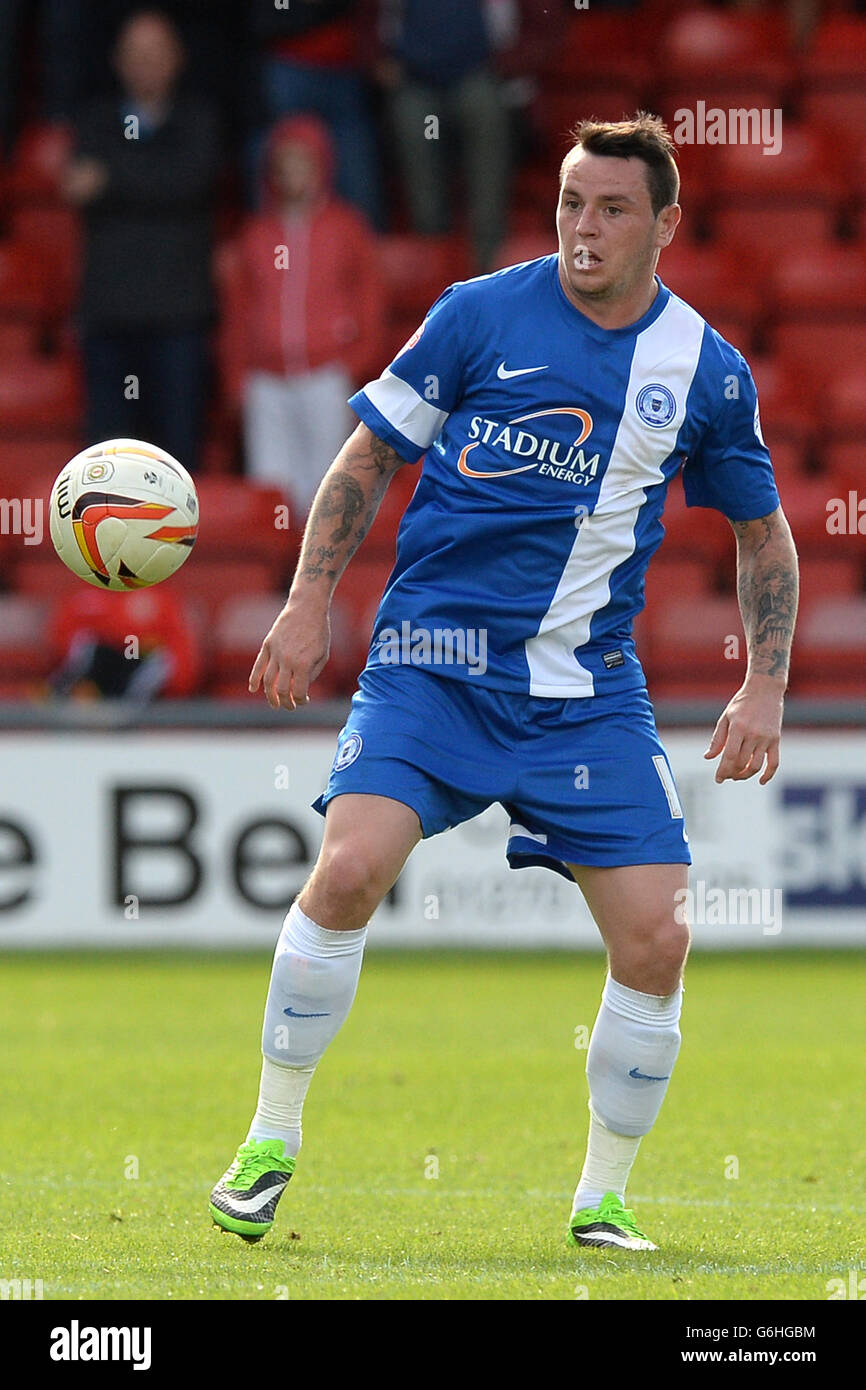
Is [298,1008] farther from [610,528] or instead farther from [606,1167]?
[610,528]

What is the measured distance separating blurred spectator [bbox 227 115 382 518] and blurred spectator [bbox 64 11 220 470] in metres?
0.32

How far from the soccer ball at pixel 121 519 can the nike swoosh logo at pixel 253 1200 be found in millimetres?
1489

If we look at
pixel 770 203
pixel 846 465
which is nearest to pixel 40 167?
pixel 770 203

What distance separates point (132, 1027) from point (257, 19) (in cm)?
674

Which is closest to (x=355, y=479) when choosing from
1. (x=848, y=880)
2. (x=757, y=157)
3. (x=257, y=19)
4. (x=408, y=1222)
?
(x=408, y=1222)

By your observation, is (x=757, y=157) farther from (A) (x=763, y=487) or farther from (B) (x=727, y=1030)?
(A) (x=763, y=487)

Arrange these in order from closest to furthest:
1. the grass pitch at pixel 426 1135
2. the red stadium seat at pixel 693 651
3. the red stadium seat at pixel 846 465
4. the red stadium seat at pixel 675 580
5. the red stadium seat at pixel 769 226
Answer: the grass pitch at pixel 426 1135, the red stadium seat at pixel 693 651, the red stadium seat at pixel 675 580, the red stadium seat at pixel 846 465, the red stadium seat at pixel 769 226

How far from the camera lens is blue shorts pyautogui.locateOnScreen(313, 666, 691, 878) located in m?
4.76

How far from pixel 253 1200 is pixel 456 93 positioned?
368 inches

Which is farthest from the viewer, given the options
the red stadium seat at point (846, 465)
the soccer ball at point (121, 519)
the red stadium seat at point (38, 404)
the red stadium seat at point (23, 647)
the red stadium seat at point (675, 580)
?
the red stadium seat at point (38, 404)

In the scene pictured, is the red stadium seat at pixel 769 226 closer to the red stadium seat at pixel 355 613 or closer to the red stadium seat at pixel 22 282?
the red stadium seat at pixel 355 613

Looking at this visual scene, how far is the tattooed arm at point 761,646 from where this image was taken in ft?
16.0

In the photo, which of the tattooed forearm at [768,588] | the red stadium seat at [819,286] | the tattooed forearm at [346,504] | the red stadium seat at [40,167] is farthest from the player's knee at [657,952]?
the red stadium seat at [40,167]

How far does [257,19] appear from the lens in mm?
12883
